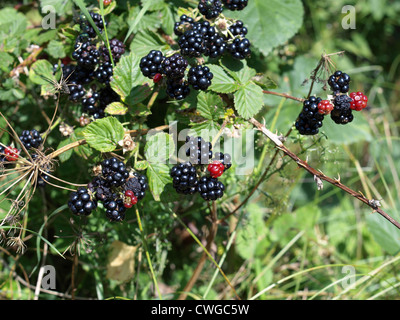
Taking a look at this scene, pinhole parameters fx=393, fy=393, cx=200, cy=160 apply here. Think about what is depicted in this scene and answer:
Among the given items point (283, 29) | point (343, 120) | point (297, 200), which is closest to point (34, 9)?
point (283, 29)

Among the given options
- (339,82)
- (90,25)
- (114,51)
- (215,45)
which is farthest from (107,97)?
(339,82)

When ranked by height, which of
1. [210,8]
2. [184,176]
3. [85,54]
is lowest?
[184,176]

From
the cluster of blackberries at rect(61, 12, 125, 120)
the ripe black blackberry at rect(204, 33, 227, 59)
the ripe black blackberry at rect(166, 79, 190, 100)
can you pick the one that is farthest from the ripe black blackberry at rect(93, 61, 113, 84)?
the ripe black blackberry at rect(204, 33, 227, 59)

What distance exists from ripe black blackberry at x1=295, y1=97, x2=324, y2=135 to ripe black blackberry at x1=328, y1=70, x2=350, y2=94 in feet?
0.24

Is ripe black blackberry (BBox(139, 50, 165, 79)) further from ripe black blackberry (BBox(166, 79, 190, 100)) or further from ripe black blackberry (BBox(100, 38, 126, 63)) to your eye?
ripe black blackberry (BBox(100, 38, 126, 63))

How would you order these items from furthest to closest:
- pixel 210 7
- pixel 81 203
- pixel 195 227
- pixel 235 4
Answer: pixel 195 227 < pixel 235 4 < pixel 210 7 < pixel 81 203

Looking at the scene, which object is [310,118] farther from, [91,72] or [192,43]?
[91,72]

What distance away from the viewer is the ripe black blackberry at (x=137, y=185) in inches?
59.4

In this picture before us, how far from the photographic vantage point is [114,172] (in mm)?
1472

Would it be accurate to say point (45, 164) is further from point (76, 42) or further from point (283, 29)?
point (283, 29)

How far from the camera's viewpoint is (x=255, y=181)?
209 centimetres

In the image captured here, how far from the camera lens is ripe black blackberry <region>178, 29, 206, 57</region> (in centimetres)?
156

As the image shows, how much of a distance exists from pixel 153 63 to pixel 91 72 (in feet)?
1.19

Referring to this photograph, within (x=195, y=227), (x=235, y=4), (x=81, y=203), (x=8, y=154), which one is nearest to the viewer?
(x=81, y=203)
